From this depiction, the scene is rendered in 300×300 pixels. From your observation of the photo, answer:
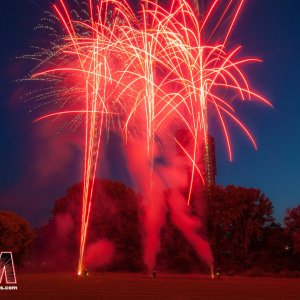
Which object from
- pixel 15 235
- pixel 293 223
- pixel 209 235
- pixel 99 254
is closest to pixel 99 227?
pixel 99 254

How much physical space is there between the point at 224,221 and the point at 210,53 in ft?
65.0

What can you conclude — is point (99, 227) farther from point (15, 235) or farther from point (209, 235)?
point (209, 235)

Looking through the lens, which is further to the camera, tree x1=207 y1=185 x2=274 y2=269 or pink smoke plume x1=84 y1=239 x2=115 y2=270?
pink smoke plume x1=84 y1=239 x2=115 y2=270

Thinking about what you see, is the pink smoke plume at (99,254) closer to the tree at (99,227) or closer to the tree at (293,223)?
the tree at (99,227)

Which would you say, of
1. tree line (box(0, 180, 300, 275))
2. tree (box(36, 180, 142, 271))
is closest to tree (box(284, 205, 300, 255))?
tree line (box(0, 180, 300, 275))

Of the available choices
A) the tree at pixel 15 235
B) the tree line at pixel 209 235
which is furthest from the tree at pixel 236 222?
the tree at pixel 15 235

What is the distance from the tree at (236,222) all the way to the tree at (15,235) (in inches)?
653

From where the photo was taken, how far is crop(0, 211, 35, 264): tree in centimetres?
4453

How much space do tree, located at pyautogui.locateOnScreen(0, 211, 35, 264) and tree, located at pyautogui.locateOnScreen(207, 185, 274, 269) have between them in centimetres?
1659

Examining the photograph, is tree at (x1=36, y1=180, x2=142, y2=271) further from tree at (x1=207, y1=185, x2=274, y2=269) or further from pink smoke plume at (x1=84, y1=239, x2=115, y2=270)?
tree at (x1=207, y1=185, x2=274, y2=269)

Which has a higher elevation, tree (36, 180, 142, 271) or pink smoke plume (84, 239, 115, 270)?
tree (36, 180, 142, 271)

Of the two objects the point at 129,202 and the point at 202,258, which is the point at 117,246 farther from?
the point at 202,258

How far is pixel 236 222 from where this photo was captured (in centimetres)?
4291

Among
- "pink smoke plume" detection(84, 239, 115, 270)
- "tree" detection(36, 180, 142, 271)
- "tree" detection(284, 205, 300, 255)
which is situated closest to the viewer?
"tree" detection(284, 205, 300, 255)
